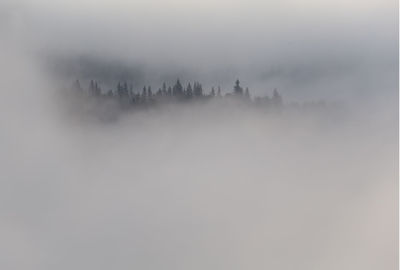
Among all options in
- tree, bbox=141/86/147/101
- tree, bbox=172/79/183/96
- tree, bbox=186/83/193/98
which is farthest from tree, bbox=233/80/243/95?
tree, bbox=141/86/147/101

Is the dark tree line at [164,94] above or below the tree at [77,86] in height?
below

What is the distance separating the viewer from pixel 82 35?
5195 mm

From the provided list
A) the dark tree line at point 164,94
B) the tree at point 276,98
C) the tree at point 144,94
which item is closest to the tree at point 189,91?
the dark tree line at point 164,94

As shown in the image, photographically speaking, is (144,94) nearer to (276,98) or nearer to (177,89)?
(177,89)

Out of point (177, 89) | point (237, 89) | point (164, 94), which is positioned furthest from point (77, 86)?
point (237, 89)

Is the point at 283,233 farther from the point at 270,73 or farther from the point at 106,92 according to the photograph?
the point at 106,92

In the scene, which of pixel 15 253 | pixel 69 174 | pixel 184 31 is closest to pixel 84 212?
pixel 69 174

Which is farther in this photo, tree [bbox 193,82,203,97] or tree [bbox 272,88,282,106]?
tree [bbox 272,88,282,106]

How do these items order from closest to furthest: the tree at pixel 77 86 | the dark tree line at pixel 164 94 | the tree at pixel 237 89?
the tree at pixel 77 86 → the dark tree line at pixel 164 94 → the tree at pixel 237 89

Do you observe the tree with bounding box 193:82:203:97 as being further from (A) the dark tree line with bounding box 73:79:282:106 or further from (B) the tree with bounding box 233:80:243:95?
(B) the tree with bounding box 233:80:243:95

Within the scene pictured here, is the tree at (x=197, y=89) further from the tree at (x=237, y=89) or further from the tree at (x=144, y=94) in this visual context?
the tree at (x=144, y=94)

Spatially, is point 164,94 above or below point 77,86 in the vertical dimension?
below

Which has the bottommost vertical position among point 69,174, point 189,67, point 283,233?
point 283,233

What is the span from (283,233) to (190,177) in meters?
1.36
